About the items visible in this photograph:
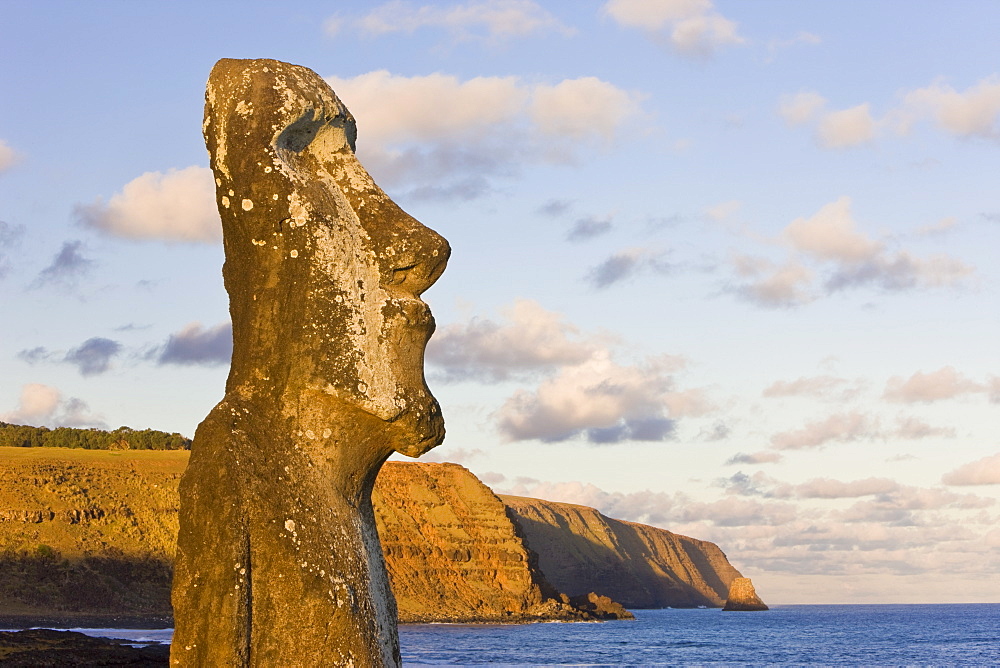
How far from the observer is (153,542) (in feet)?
260

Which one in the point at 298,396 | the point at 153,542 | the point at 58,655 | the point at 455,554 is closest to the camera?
the point at 298,396

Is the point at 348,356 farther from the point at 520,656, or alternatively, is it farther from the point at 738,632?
the point at 738,632

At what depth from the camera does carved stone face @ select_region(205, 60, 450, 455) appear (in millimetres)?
5465

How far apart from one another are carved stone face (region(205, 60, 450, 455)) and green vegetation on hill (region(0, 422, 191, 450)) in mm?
99539

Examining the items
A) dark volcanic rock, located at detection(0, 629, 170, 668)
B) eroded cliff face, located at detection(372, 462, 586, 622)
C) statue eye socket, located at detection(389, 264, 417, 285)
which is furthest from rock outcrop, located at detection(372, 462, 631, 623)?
statue eye socket, located at detection(389, 264, 417, 285)

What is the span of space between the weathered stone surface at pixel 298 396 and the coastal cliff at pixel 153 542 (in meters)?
63.6

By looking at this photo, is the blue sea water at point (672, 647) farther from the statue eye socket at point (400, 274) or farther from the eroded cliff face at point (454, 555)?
the statue eye socket at point (400, 274)

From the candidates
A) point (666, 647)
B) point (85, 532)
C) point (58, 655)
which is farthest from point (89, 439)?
point (58, 655)

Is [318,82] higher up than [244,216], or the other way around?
[318,82]

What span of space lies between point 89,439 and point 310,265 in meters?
110

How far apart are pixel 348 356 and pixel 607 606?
134945mm

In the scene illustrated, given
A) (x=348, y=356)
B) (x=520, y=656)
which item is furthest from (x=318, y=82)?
(x=520, y=656)

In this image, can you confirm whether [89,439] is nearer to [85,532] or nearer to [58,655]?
[85,532]

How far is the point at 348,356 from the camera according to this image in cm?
546
